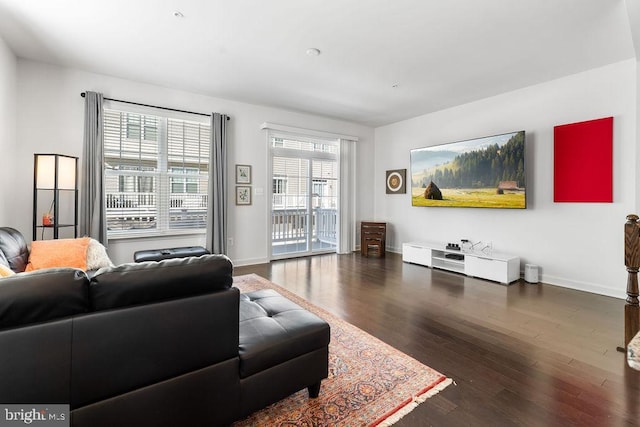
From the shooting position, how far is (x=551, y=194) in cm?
402

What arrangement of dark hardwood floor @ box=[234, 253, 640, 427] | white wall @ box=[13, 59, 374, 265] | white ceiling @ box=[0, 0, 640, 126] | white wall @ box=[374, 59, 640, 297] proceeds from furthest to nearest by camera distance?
white wall @ box=[13, 59, 374, 265], white wall @ box=[374, 59, 640, 297], white ceiling @ box=[0, 0, 640, 126], dark hardwood floor @ box=[234, 253, 640, 427]

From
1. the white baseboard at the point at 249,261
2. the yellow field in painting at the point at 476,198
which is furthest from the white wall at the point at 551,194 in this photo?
the white baseboard at the point at 249,261

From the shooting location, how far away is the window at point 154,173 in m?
4.12

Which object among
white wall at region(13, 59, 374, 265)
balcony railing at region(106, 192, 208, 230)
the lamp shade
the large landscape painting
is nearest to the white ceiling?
white wall at region(13, 59, 374, 265)

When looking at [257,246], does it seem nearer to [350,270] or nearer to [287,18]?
[350,270]

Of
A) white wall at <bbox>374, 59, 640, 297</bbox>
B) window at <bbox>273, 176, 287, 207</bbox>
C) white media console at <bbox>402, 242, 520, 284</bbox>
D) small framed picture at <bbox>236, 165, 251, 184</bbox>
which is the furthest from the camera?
window at <bbox>273, 176, 287, 207</bbox>

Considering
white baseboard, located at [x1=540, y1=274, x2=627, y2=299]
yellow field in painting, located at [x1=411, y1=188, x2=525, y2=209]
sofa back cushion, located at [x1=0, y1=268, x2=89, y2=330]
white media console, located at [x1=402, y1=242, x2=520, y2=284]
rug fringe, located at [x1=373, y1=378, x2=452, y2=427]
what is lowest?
rug fringe, located at [x1=373, y1=378, x2=452, y2=427]

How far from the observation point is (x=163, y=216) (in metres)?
4.50

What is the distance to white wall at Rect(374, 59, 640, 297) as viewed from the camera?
346cm

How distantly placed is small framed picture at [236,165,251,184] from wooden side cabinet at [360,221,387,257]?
8.13ft

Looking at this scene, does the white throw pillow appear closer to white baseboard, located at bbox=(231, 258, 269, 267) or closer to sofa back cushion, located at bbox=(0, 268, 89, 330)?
white baseboard, located at bbox=(231, 258, 269, 267)

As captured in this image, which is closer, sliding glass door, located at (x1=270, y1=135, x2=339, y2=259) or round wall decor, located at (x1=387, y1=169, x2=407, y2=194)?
sliding glass door, located at (x1=270, y1=135, x2=339, y2=259)

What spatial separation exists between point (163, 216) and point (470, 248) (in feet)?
15.9

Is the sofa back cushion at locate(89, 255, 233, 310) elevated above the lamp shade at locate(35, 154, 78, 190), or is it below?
below
